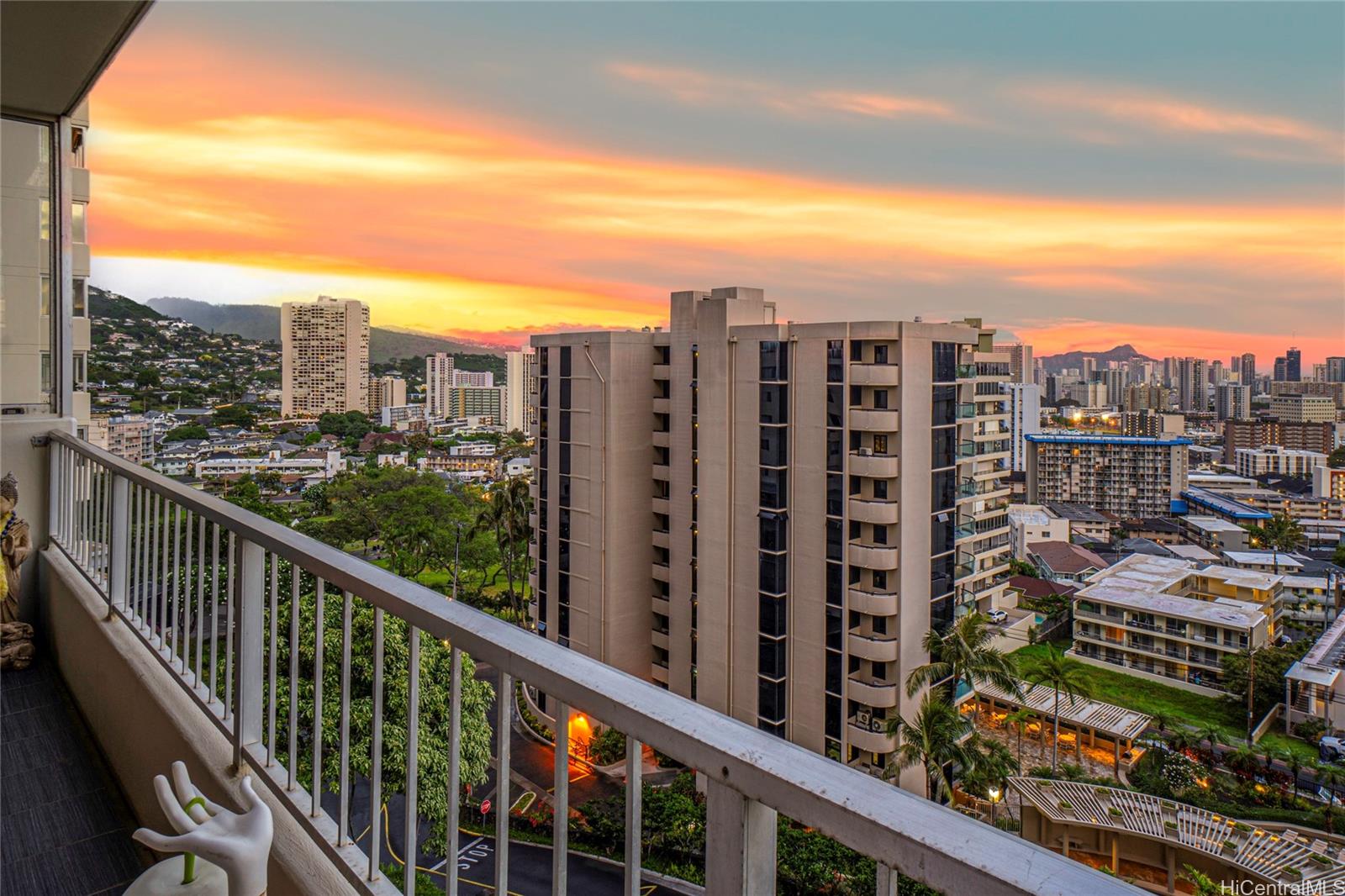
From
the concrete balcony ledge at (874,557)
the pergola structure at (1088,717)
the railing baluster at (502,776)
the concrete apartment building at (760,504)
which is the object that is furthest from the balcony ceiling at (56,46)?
the pergola structure at (1088,717)

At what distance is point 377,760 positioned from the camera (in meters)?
0.93

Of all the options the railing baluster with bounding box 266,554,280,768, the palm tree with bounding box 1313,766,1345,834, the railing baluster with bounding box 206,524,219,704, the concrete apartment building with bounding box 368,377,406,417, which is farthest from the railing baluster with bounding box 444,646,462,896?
the concrete apartment building with bounding box 368,377,406,417

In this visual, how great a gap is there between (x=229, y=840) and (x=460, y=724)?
315mm

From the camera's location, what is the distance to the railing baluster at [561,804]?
0.62 m

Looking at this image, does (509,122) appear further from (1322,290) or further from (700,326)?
(1322,290)

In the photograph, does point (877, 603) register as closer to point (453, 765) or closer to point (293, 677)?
point (293, 677)

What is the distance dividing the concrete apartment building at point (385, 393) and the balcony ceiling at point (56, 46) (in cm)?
1644

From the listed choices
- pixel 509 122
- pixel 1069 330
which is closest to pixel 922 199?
pixel 509 122

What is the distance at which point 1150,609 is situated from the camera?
60.7 feet

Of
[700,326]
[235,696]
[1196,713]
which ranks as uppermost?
[700,326]

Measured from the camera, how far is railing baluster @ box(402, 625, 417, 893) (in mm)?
835

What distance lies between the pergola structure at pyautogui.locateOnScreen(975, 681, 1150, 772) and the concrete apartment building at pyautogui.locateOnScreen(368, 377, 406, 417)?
1589 cm

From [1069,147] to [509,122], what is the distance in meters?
24.7

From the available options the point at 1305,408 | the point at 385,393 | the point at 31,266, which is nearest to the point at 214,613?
the point at 31,266
